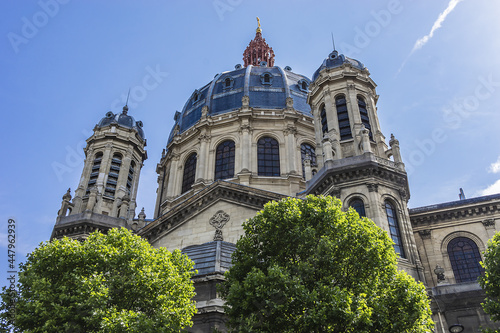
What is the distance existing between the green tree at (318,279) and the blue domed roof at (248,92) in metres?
29.9

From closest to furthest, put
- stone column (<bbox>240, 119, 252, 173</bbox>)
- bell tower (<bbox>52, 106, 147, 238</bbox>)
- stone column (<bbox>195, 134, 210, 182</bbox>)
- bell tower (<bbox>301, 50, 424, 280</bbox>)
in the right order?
bell tower (<bbox>301, 50, 424, 280</bbox>)
bell tower (<bbox>52, 106, 147, 238</bbox>)
stone column (<bbox>240, 119, 252, 173</bbox>)
stone column (<bbox>195, 134, 210, 182</bbox>)

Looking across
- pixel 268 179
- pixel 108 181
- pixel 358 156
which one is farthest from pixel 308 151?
pixel 108 181

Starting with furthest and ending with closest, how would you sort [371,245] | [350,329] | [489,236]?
[489,236]
[371,245]
[350,329]

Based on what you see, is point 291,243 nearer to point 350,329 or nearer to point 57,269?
point 350,329

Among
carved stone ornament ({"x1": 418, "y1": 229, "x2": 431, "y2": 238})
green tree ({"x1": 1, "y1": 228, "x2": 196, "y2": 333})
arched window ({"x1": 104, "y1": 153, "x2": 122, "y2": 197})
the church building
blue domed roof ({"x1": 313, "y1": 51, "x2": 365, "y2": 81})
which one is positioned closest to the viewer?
green tree ({"x1": 1, "y1": 228, "x2": 196, "y2": 333})

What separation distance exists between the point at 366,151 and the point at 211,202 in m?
10.4

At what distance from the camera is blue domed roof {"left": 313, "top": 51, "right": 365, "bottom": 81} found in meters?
34.4

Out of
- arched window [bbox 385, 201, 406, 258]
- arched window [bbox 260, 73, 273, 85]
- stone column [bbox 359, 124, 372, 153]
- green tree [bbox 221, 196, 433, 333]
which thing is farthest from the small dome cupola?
green tree [bbox 221, 196, 433, 333]

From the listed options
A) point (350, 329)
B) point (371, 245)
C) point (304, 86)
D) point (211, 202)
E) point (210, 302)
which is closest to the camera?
point (350, 329)

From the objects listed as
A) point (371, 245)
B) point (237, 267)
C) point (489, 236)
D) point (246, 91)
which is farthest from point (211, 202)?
point (246, 91)

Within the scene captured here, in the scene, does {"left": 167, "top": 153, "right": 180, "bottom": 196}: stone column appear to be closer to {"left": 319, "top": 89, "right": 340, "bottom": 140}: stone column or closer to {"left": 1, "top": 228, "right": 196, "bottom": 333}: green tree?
{"left": 319, "top": 89, "right": 340, "bottom": 140}: stone column

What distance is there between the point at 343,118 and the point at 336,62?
5.58 meters

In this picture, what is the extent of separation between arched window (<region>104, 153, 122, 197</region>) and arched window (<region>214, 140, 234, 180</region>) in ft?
29.5

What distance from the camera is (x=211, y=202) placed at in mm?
29078
